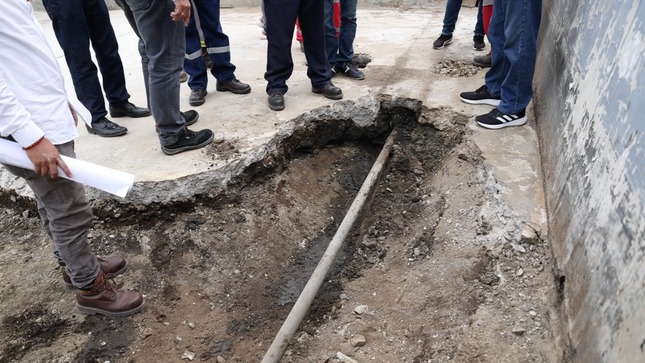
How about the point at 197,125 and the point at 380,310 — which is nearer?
the point at 380,310

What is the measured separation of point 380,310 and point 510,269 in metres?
0.76

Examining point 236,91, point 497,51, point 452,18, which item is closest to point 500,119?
point 497,51

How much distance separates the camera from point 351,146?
425 centimetres

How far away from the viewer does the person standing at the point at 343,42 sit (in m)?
4.50

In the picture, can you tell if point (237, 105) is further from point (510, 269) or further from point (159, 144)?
point (510, 269)

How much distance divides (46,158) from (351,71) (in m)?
3.12

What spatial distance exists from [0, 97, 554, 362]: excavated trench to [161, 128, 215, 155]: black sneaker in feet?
1.30

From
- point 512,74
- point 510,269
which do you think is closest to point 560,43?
point 512,74

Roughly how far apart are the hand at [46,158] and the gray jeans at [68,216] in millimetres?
159

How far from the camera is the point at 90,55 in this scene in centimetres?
339

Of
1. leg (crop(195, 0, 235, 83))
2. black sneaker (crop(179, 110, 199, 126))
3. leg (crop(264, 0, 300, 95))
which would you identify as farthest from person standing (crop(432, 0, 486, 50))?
black sneaker (crop(179, 110, 199, 126))

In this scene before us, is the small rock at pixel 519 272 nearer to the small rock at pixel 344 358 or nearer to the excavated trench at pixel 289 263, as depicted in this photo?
the excavated trench at pixel 289 263

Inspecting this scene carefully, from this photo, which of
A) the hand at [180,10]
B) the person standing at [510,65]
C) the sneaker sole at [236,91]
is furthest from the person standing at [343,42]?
the hand at [180,10]

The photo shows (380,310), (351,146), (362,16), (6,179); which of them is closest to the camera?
(380,310)
